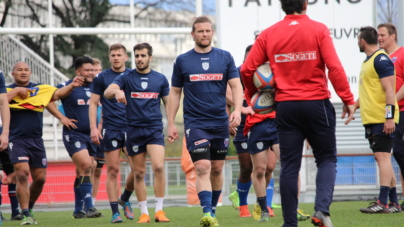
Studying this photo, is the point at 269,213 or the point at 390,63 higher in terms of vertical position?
the point at 390,63

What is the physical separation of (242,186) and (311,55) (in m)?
3.84


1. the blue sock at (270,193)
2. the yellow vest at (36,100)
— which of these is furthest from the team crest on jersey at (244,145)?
the yellow vest at (36,100)

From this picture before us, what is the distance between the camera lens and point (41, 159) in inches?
375

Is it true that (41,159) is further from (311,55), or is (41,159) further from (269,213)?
(311,55)

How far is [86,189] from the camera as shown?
32.9ft

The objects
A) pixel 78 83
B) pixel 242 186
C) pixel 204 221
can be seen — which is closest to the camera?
pixel 204 221

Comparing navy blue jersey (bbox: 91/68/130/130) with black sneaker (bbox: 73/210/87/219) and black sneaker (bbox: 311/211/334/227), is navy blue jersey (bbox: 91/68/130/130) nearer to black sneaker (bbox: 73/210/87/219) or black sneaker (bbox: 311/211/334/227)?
black sneaker (bbox: 73/210/87/219)

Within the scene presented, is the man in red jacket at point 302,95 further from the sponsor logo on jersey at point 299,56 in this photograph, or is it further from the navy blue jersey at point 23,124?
the navy blue jersey at point 23,124

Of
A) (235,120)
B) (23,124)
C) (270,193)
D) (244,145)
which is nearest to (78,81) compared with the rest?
(23,124)

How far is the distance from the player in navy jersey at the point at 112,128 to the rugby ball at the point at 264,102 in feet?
11.4

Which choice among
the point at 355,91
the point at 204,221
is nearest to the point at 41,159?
the point at 204,221

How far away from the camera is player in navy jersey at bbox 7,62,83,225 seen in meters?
9.10

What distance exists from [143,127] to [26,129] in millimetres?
2010

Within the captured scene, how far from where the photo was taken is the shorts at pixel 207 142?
715cm
